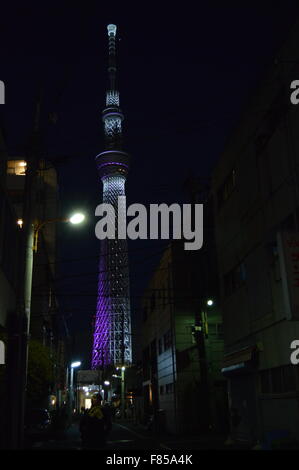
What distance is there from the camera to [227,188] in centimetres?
2394

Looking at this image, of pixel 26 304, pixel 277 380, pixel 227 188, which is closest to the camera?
pixel 26 304

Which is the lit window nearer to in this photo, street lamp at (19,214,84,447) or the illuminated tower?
the illuminated tower

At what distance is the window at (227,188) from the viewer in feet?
74.5

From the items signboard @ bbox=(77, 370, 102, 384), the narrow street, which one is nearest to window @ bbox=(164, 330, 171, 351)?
the narrow street

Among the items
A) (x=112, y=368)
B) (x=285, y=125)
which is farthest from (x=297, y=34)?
(x=112, y=368)

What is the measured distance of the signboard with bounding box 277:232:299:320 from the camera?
39.7 ft

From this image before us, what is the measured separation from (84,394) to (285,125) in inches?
4513

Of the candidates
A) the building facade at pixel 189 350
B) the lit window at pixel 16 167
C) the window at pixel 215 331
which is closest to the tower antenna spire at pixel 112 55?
the lit window at pixel 16 167

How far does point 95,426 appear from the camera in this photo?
34.0 feet

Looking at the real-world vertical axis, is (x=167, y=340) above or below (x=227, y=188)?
below

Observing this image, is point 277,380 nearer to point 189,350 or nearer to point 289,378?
point 289,378

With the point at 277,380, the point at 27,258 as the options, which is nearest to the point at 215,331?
the point at 277,380

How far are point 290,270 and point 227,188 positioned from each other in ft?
39.3

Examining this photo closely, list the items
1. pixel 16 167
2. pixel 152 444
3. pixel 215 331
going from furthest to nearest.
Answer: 1. pixel 16 167
2. pixel 215 331
3. pixel 152 444
